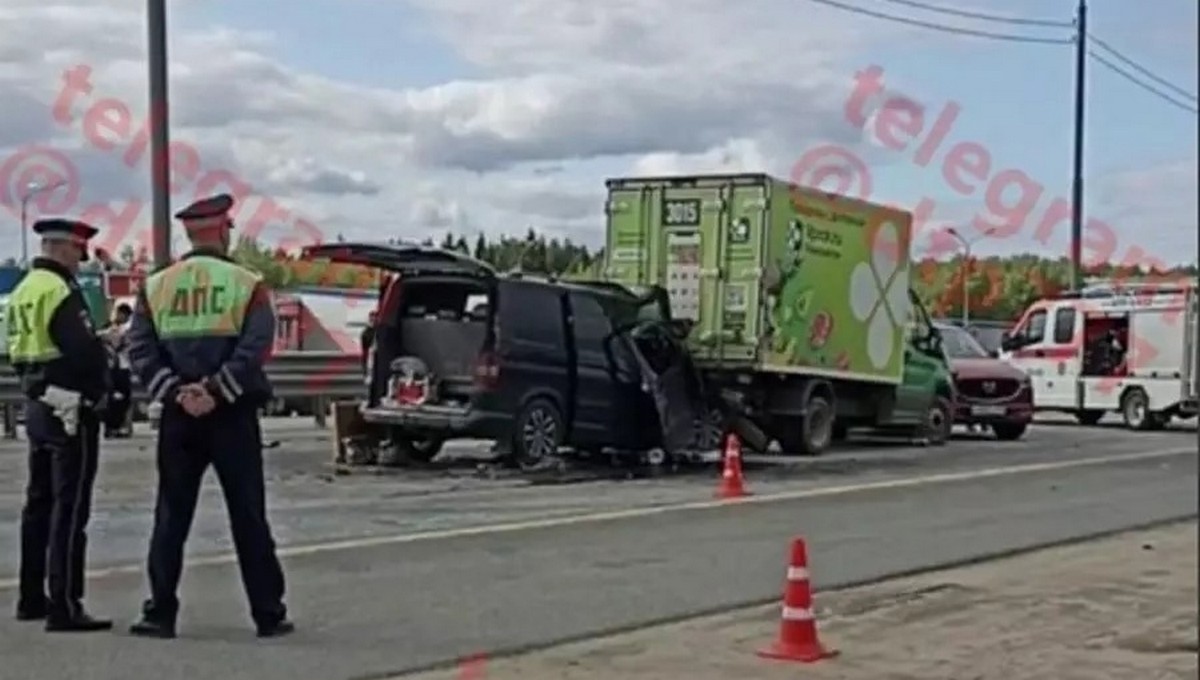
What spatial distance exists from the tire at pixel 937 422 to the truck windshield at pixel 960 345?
268 cm

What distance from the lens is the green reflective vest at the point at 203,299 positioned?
7.61m

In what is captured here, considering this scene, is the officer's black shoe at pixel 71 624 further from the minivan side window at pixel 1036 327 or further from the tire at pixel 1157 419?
the minivan side window at pixel 1036 327

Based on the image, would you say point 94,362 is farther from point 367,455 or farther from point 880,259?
point 880,259

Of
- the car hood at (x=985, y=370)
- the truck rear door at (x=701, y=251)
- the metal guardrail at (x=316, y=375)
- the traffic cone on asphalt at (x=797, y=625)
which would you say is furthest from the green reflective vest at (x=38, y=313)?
the car hood at (x=985, y=370)

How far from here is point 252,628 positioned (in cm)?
812

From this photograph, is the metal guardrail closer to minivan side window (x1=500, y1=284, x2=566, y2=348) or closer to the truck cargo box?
the truck cargo box

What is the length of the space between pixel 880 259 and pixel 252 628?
1462 cm

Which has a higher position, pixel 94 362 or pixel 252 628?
pixel 94 362

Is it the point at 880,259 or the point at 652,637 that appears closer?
the point at 652,637

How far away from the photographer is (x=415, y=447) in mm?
17984

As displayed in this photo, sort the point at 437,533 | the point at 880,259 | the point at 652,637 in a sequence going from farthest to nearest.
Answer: the point at 880,259, the point at 437,533, the point at 652,637

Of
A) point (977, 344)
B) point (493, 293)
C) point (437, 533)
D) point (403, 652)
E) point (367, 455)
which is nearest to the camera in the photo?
point (403, 652)

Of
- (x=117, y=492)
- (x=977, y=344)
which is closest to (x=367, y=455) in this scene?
(x=117, y=492)

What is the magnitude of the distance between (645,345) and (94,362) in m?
10.4
